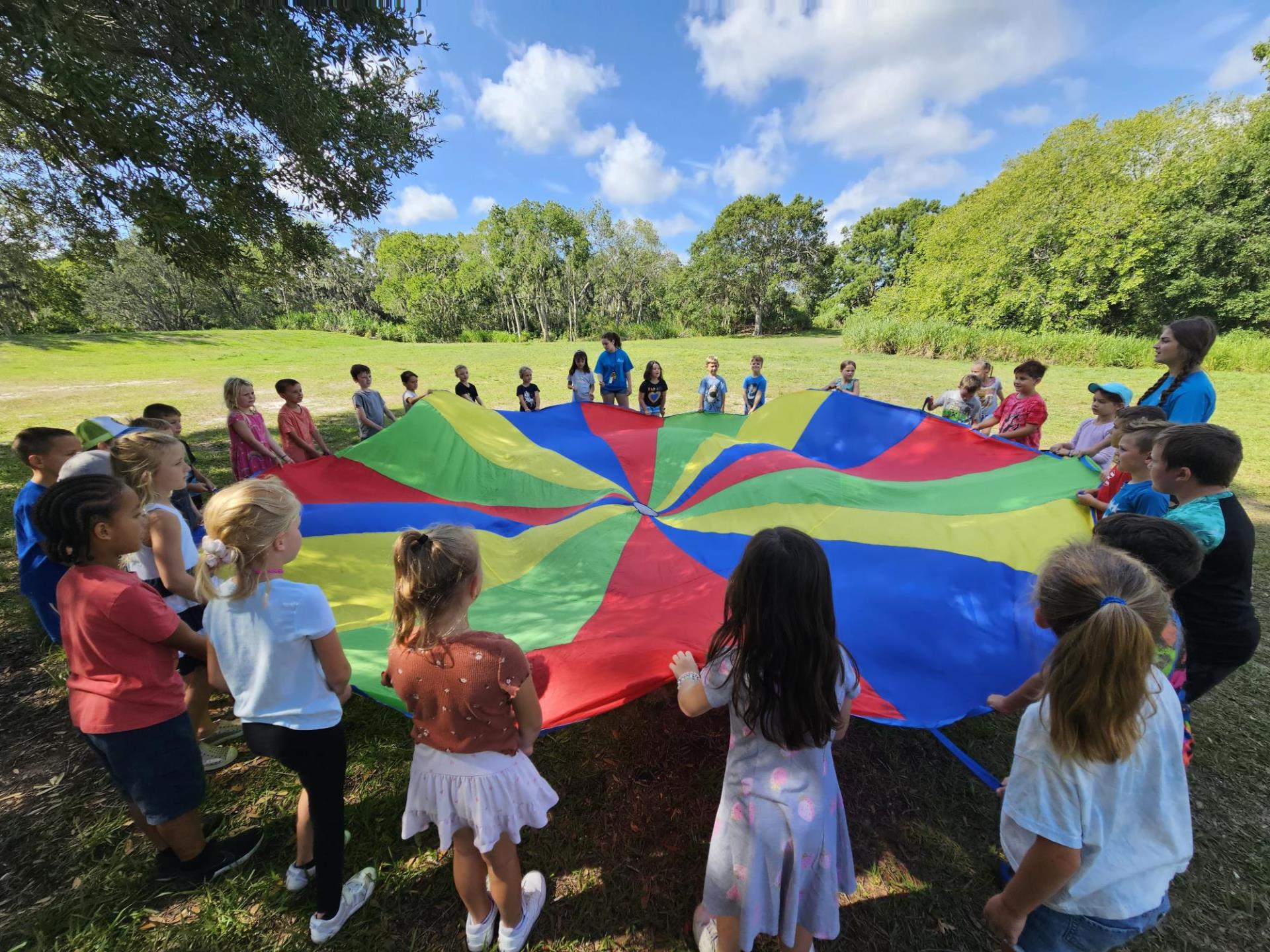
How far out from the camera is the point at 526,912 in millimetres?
1690

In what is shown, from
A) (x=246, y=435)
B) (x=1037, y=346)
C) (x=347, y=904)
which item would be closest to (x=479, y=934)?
(x=347, y=904)

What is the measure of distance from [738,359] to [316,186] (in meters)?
15.8

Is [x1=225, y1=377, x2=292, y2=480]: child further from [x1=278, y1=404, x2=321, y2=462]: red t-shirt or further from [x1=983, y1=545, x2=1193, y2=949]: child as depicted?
[x1=983, y1=545, x2=1193, y2=949]: child

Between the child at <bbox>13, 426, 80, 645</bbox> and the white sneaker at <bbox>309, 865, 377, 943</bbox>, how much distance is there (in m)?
1.52

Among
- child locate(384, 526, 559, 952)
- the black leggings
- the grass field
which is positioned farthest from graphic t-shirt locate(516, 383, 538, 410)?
child locate(384, 526, 559, 952)

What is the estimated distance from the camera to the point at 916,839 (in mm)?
1983

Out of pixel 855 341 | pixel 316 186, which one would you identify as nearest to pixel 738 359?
pixel 855 341

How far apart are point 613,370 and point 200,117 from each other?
456 cm

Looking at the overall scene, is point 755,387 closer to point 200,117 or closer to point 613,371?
point 613,371

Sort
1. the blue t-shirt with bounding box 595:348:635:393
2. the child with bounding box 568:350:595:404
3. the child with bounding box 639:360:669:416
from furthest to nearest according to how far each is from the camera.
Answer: the child with bounding box 568:350:595:404, the blue t-shirt with bounding box 595:348:635:393, the child with bounding box 639:360:669:416

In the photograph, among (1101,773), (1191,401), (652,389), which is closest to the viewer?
(1101,773)

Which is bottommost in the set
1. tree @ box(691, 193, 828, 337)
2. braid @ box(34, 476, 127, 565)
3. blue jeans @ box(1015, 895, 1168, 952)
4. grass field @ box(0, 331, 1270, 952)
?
grass field @ box(0, 331, 1270, 952)

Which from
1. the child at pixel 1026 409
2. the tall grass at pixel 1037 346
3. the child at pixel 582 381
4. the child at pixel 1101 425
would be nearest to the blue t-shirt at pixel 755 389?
the child at pixel 582 381

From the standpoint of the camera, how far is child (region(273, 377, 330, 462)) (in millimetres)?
4223
